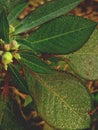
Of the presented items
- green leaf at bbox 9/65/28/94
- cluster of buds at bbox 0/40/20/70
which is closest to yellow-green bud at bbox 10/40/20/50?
cluster of buds at bbox 0/40/20/70

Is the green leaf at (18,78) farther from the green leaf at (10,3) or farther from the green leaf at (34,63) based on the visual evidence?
the green leaf at (10,3)

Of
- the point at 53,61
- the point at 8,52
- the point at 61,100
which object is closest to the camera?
the point at 8,52

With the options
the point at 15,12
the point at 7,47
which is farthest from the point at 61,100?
the point at 15,12

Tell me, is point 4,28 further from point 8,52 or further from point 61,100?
point 61,100

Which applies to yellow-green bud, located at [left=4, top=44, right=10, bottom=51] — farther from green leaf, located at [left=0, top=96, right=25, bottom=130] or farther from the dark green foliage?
green leaf, located at [left=0, top=96, right=25, bottom=130]

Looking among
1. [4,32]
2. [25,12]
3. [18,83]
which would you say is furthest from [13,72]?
[25,12]

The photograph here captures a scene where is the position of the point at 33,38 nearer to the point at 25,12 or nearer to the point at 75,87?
the point at 75,87
